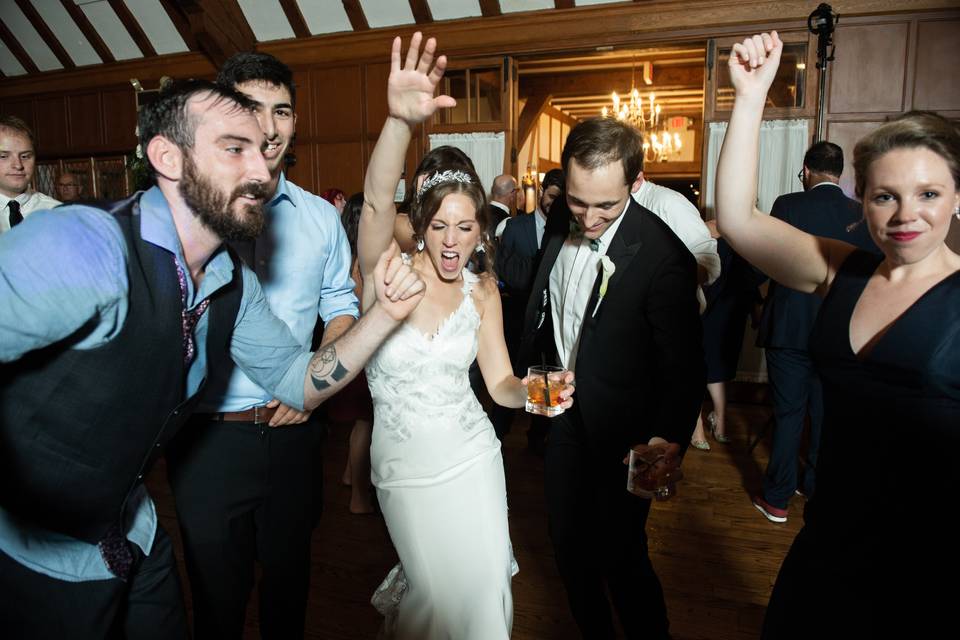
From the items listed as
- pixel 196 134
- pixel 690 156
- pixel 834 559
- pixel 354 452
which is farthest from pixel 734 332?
pixel 690 156

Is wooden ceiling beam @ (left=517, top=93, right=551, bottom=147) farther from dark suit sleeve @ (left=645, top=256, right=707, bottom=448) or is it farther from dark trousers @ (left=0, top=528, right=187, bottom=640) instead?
dark trousers @ (left=0, top=528, right=187, bottom=640)

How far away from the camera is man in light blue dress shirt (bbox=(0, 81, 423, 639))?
109cm

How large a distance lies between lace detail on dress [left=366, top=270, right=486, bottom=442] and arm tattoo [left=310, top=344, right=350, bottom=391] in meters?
0.37

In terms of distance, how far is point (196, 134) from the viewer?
134cm

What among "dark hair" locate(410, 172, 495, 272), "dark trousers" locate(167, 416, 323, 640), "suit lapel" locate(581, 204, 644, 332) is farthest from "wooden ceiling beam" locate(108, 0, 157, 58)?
"suit lapel" locate(581, 204, 644, 332)

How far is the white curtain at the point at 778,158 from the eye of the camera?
6.01 m

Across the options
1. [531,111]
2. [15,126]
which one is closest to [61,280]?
[15,126]

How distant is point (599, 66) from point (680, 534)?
6.22 meters

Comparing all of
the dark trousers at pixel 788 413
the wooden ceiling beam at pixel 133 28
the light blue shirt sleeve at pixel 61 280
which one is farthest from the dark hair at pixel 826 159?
the wooden ceiling beam at pixel 133 28

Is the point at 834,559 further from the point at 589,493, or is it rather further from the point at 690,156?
the point at 690,156

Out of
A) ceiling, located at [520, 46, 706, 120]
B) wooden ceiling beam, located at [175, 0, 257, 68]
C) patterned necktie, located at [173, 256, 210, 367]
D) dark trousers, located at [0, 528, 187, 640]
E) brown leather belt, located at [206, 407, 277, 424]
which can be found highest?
wooden ceiling beam, located at [175, 0, 257, 68]

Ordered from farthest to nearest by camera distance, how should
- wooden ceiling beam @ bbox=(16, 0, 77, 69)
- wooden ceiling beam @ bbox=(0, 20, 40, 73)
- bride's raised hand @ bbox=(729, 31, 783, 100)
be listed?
wooden ceiling beam @ bbox=(0, 20, 40, 73) → wooden ceiling beam @ bbox=(16, 0, 77, 69) → bride's raised hand @ bbox=(729, 31, 783, 100)

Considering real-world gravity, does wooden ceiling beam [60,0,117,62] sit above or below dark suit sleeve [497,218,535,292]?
above

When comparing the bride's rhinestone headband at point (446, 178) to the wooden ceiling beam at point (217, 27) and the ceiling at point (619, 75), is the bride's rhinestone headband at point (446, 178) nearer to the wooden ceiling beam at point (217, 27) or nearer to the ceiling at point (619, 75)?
the ceiling at point (619, 75)
